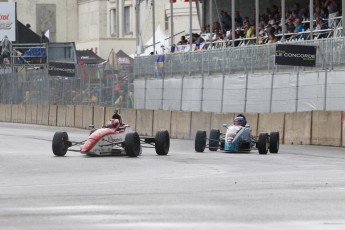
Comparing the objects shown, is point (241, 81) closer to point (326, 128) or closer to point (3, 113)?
point (326, 128)

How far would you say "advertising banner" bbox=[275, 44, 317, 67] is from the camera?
1399 inches

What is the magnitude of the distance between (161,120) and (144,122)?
182cm

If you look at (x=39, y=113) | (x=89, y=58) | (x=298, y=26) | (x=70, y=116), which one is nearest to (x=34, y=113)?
(x=39, y=113)

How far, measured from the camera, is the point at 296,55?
117 feet

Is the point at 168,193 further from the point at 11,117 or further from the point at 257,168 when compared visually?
the point at 11,117

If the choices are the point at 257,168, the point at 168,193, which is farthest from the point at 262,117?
the point at 168,193

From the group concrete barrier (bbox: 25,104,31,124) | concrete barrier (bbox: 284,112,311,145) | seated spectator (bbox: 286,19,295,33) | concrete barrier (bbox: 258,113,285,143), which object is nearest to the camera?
concrete barrier (bbox: 284,112,311,145)

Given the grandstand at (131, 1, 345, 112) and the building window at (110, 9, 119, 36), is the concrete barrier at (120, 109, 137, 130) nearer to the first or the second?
the grandstand at (131, 1, 345, 112)

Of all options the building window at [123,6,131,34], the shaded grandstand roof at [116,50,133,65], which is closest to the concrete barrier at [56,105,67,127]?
the shaded grandstand roof at [116,50,133,65]

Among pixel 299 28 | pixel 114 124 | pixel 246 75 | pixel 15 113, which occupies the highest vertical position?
pixel 299 28

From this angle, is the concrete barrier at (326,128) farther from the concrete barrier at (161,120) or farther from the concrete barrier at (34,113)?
the concrete barrier at (34,113)

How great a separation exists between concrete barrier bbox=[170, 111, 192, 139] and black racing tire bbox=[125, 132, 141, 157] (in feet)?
44.4

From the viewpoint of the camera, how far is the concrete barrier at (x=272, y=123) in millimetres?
35000

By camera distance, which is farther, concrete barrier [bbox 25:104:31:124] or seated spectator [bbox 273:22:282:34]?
concrete barrier [bbox 25:104:31:124]
